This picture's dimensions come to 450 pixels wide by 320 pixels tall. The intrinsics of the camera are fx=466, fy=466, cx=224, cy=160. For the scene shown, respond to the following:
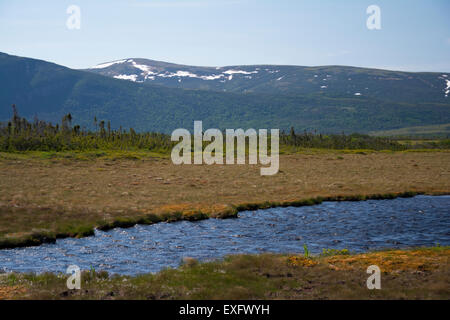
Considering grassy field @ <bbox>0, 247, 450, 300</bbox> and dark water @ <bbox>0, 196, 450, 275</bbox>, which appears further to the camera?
dark water @ <bbox>0, 196, 450, 275</bbox>

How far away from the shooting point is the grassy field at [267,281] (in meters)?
17.9

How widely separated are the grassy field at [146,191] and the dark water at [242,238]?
243cm

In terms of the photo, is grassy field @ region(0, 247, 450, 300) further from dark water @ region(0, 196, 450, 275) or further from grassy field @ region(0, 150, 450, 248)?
grassy field @ region(0, 150, 450, 248)

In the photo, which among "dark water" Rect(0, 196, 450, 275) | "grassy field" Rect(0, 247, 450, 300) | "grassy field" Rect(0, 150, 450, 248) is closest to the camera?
"grassy field" Rect(0, 247, 450, 300)

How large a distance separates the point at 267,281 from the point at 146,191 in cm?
3230

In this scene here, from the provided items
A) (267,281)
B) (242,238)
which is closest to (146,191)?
(242,238)

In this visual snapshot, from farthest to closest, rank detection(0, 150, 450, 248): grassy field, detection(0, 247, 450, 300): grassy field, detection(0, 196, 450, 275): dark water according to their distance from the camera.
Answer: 1. detection(0, 150, 450, 248): grassy field
2. detection(0, 196, 450, 275): dark water
3. detection(0, 247, 450, 300): grassy field

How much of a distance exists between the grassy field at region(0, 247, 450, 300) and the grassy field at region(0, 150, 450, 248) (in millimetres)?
11313

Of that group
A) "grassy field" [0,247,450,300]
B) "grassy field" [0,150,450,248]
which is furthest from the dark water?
"grassy field" [0,247,450,300]

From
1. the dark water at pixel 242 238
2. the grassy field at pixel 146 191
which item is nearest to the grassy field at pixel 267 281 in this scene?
the dark water at pixel 242 238

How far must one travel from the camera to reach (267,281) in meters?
19.9

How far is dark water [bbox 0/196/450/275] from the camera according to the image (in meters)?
25.3
